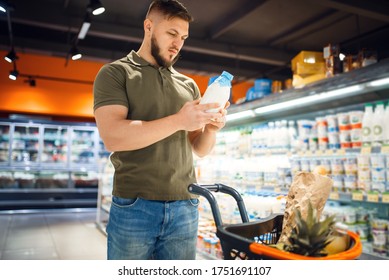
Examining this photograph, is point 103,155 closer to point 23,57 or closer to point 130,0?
point 23,57

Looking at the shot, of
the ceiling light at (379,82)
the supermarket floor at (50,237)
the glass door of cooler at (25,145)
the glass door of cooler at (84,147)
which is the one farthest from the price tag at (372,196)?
the glass door of cooler at (25,145)

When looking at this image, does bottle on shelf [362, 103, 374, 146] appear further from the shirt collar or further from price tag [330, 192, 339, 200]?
the shirt collar

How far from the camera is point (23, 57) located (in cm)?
804

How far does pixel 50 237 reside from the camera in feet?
16.4

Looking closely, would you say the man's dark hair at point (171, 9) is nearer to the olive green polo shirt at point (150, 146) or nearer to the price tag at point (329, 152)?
the olive green polo shirt at point (150, 146)

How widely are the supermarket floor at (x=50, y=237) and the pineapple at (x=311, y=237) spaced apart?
2.60 m

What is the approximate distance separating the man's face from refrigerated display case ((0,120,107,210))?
683 cm

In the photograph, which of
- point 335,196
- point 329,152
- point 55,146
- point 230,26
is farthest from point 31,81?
point 335,196

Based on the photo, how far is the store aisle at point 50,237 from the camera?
404cm

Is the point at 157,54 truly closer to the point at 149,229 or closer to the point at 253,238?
the point at 149,229

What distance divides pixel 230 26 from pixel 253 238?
5659mm

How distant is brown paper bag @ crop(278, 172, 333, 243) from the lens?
113 cm
